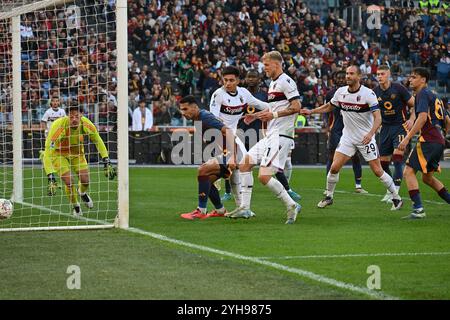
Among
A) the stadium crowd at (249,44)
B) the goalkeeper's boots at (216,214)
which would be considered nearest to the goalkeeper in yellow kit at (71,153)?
the goalkeeper's boots at (216,214)

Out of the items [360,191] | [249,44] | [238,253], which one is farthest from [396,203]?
[249,44]

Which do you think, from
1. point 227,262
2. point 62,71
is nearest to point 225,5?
point 62,71

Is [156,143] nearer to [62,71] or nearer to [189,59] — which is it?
[189,59]

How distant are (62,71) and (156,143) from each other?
32.2 ft

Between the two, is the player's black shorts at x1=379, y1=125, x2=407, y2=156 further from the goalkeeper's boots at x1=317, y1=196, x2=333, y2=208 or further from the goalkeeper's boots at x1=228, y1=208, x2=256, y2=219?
the goalkeeper's boots at x1=228, y1=208, x2=256, y2=219

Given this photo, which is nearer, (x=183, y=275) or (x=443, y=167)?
(x=183, y=275)

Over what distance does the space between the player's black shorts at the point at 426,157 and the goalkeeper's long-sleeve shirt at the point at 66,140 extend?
476 cm

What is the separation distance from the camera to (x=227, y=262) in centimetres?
904

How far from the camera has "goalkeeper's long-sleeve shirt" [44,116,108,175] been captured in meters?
14.3

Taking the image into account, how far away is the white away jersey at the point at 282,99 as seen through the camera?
12688 mm

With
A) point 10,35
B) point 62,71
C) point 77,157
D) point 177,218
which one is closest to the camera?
point 177,218

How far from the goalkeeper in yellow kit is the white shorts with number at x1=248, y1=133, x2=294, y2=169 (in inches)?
99.8

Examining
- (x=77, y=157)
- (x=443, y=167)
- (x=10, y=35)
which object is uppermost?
(x=10, y=35)

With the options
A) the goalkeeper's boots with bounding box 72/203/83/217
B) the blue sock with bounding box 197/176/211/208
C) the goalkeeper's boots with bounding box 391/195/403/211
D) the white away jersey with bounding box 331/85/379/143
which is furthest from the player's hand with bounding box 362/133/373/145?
the goalkeeper's boots with bounding box 72/203/83/217
